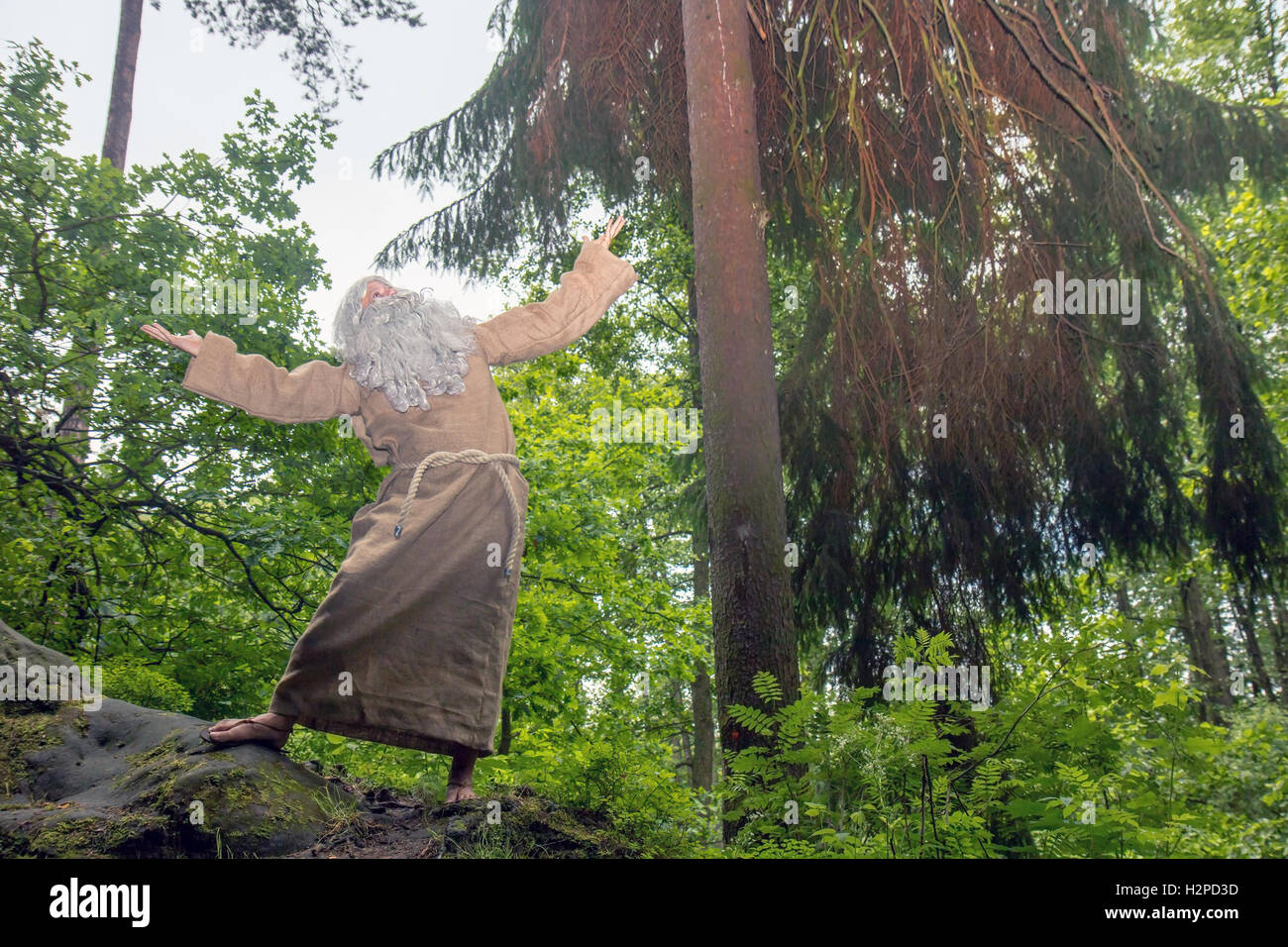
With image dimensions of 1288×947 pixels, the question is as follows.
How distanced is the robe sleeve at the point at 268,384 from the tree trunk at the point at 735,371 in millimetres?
1661

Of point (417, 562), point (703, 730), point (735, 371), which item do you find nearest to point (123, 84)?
point (735, 371)

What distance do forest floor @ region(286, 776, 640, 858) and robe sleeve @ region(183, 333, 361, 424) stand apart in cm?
137

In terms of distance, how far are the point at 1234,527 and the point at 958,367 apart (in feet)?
6.22

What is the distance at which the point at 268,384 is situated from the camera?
331cm

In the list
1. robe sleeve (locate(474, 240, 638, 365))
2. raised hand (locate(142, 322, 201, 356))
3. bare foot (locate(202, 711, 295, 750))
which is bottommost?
bare foot (locate(202, 711, 295, 750))

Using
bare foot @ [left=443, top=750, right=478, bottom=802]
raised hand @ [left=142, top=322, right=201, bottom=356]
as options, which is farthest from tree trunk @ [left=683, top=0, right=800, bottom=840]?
raised hand @ [left=142, top=322, right=201, bottom=356]

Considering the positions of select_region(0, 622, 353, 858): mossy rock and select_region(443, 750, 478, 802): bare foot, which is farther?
select_region(443, 750, 478, 802): bare foot

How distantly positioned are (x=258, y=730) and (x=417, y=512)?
0.92 metres

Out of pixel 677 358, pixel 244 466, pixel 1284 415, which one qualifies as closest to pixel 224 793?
pixel 244 466

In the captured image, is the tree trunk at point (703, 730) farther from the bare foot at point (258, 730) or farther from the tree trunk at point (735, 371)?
the bare foot at point (258, 730)

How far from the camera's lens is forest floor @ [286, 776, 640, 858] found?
9.02 feet

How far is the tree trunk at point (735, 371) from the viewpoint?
12.9 feet

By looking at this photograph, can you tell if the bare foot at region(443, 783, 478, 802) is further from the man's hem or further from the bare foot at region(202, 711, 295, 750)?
the bare foot at region(202, 711, 295, 750)

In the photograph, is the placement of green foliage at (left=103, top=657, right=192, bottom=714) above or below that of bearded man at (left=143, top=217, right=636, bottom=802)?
below
